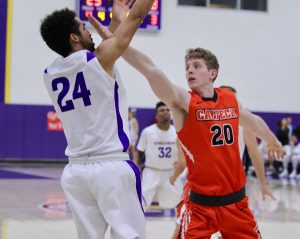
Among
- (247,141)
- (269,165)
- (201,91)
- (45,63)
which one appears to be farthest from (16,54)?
(201,91)

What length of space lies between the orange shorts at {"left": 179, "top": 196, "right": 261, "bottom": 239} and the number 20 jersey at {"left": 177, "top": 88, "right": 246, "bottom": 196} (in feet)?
0.42

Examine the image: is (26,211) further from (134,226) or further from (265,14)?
(265,14)

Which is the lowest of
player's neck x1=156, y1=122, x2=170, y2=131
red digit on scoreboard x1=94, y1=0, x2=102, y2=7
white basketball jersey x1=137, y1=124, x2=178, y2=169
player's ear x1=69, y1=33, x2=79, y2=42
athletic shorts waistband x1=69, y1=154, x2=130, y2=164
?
white basketball jersey x1=137, y1=124, x2=178, y2=169

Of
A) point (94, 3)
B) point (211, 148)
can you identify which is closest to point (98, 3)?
point (94, 3)

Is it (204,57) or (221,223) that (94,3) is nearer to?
(204,57)

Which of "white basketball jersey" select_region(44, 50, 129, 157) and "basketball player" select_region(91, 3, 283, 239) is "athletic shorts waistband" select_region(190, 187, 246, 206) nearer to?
"basketball player" select_region(91, 3, 283, 239)

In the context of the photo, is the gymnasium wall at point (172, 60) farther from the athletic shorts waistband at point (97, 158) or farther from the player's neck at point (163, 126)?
the athletic shorts waistband at point (97, 158)

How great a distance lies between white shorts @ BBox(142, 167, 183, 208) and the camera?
9.92 metres

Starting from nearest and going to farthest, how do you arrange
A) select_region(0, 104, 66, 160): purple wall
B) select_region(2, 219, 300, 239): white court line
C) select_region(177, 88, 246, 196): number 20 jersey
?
1. select_region(177, 88, 246, 196): number 20 jersey
2. select_region(2, 219, 300, 239): white court line
3. select_region(0, 104, 66, 160): purple wall

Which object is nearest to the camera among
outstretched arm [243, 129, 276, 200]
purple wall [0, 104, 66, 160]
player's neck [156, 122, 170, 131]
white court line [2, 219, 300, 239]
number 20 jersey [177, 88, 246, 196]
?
number 20 jersey [177, 88, 246, 196]

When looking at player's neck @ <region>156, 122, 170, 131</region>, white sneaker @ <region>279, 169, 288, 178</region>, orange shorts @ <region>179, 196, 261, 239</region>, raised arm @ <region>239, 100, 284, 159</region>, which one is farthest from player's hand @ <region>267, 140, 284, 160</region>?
white sneaker @ <region>279, 169, 288, 178</region>

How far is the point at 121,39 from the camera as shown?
12.9 feet

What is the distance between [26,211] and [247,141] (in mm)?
4493

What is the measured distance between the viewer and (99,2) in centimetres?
1747
